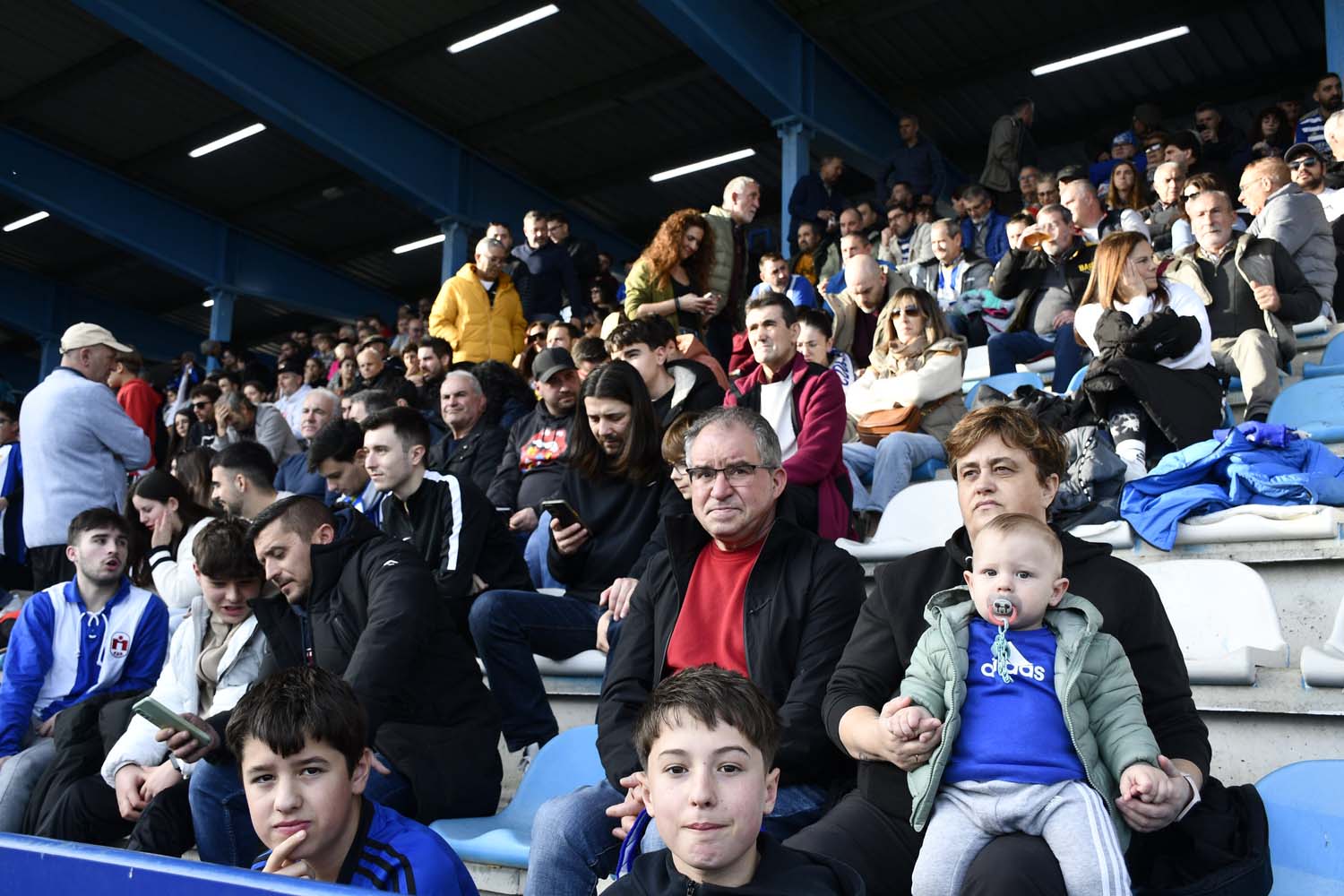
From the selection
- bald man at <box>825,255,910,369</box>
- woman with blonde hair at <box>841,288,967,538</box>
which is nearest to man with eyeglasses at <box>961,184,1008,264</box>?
bald man at <box>825,255,910,369</box>

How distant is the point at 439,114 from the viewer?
11.9m

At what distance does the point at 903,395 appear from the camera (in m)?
4.41

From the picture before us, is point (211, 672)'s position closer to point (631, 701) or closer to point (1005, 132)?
point (631, 701)

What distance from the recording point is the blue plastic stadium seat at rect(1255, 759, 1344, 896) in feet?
5.47

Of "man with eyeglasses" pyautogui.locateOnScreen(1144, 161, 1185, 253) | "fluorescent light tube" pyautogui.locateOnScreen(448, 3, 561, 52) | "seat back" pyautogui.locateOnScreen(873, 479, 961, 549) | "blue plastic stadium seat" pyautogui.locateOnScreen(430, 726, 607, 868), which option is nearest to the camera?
"blue plastic stadium seat" pyautogui.locateOnScreen(430, 726, 607, 868)

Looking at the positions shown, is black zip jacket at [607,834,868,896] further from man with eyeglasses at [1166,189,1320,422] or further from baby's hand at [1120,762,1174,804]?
man with eyeglasses at [1166,189,1320,422]

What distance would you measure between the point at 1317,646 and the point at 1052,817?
4.59ft

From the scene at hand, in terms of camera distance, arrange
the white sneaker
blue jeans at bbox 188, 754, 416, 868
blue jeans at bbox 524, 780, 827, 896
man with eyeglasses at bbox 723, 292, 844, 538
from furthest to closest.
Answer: man with eyeglasses at bbox 723, 292, 844, 538, the white sneaker, blue jeans at bbox 188, 754, 416, 868, blue jeans at bbox 524, 780, 827, 896

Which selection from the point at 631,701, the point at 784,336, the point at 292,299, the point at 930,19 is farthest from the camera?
the point at 292,299

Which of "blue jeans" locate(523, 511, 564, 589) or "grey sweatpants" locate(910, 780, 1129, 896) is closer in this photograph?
"grey sweatpants" locate(910, 780, 1129, 896)

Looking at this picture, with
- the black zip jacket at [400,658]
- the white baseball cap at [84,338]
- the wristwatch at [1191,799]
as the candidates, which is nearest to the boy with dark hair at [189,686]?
the black zip jacket at [400,658]

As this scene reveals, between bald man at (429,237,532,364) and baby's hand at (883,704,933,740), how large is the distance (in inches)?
223

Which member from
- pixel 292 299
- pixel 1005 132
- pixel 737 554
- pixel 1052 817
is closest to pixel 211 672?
pixel 737 554

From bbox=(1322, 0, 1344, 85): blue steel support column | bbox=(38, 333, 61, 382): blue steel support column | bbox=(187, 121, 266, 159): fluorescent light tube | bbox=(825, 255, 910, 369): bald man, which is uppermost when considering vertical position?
bbox=(187, 121, 266, 159): fluorescent light tube
